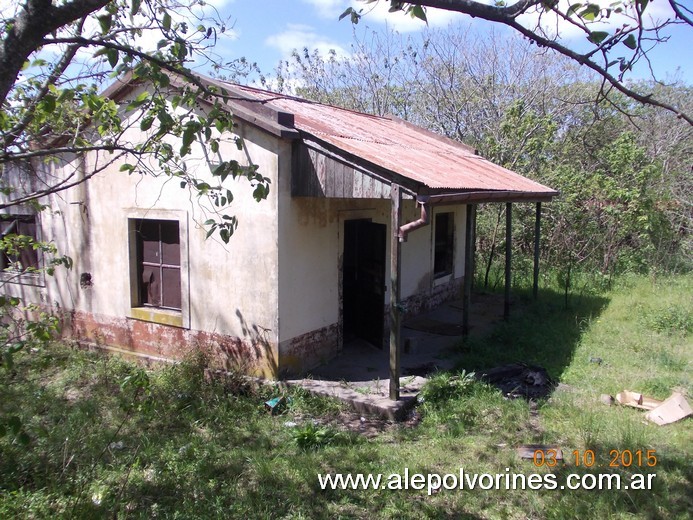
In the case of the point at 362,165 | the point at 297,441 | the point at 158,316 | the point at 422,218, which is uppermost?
the point at 362,165

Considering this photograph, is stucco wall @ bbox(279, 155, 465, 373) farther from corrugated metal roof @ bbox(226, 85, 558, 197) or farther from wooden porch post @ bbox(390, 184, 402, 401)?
wooden porch post @ bbox(390, 184, 402, 401)

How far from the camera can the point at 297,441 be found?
475 cm

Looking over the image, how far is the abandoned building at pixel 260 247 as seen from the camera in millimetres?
5863

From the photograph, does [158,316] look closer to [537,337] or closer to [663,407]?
[537,337]

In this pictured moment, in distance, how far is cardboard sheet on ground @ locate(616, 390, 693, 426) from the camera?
Result: 5.06 metres

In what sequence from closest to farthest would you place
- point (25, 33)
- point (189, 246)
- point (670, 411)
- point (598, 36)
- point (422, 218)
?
point (25, 33)
point (598, 36)
point (670, 411)
point (422, 218)
point (189, 246)

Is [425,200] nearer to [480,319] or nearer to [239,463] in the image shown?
[239,463]

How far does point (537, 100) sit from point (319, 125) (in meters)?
12.4

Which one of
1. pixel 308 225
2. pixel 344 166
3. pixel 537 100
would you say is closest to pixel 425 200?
pixel 344 166

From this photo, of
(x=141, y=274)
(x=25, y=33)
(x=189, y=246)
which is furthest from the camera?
(x=141, y=274)

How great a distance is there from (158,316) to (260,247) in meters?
2.03

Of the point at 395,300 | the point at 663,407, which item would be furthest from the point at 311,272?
the point at 663,407
